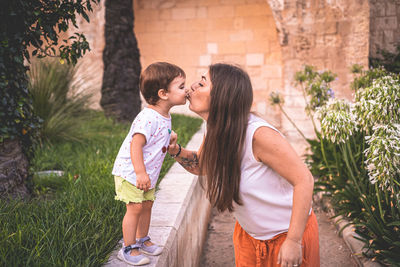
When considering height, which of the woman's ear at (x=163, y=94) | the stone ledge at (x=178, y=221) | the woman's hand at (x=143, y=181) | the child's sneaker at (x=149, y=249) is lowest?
the stone ledge at (x=178, y=221)

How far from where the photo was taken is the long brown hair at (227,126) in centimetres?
160

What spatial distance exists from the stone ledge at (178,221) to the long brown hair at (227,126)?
25.5 inches

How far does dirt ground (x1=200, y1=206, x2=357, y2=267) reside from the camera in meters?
3.13

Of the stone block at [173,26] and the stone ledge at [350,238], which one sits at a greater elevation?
the stone block at [173,26]

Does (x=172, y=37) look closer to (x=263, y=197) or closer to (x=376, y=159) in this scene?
(x=376, y=159)

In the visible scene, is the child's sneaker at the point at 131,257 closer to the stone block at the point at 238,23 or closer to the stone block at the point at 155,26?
the stone block at the point at 238,23

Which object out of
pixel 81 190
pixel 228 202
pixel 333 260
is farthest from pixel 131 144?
pixel 333 260

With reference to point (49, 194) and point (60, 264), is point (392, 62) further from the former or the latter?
point (60, 264)

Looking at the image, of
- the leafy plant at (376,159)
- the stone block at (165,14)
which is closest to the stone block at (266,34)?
the stone block at (165,14)

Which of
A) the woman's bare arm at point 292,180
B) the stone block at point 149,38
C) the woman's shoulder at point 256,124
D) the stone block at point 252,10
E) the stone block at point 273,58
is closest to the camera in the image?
the woman's bare arm at point 292,180

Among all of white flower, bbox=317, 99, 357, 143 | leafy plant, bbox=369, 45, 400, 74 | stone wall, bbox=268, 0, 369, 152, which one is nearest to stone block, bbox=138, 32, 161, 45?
stone wall, bbox=268, 0, 369, 152

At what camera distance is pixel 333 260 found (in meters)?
3.12

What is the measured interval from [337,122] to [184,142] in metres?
3.03

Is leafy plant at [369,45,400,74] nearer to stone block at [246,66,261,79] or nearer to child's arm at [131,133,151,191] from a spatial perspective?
stone block at [246,66,261,79]
